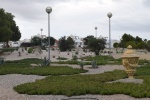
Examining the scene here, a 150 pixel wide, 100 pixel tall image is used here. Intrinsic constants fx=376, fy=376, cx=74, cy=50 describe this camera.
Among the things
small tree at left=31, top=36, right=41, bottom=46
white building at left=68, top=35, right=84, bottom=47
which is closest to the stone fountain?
white building at left=68, top=35, right=84, bottom=47

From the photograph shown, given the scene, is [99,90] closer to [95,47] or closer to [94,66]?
[94,66]

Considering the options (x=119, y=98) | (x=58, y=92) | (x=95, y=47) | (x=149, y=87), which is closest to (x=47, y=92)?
(x=58, y=92)

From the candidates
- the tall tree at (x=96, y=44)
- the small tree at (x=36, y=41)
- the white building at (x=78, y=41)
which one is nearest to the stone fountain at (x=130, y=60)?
the tall tree at (x=96, y=44)

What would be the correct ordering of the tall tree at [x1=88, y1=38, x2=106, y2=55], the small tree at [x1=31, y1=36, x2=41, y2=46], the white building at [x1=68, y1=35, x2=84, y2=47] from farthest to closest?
the white building at [x1=68, y1=35, x2=84, y2=47], the small tree at [x1=31, y1=36, x2=41, y2=46], the tall tree at [x1=88, y1=38, x2=106, y2=55]

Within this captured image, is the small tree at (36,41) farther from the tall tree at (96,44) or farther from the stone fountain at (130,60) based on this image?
the stone fountain at (130,60)

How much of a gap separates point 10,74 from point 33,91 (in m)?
6.93

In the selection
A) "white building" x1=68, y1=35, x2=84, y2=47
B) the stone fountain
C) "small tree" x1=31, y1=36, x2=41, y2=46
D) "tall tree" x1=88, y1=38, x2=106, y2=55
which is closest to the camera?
the stone fountain

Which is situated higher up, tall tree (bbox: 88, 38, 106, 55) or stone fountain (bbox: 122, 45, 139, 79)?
tall tree (bbox: 88, 38, 106, 55)

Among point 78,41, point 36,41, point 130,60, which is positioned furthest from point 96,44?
point 78,41

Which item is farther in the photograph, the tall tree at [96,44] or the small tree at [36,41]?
the small tree at [36,41]

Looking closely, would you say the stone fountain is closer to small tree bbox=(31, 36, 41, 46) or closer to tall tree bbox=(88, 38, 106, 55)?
tall tree bbox=(88, 38, 106, 55)

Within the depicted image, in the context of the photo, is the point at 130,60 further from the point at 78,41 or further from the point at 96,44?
the point at 78,41

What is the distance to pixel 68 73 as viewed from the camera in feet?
59.6

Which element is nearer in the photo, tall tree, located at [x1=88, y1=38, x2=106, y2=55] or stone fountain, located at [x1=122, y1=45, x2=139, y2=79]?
stone fountain, located at [x1=122, y1=45, x2=139, y2=79]
